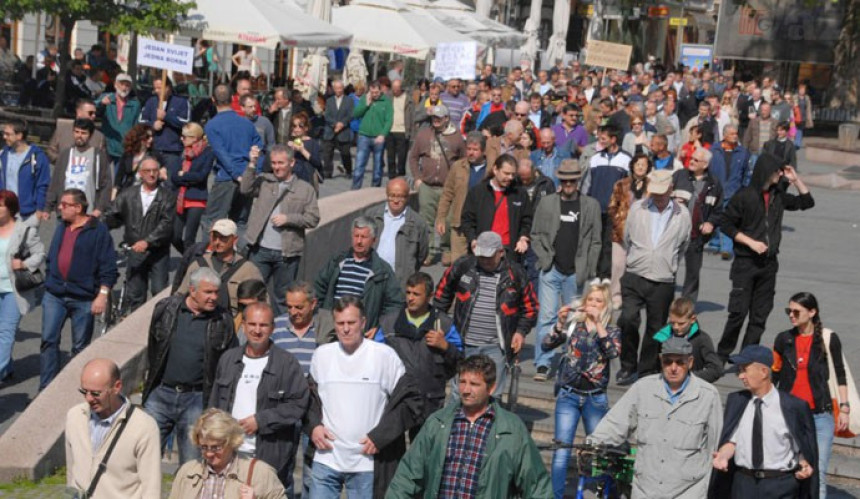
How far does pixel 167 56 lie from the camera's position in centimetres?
1911

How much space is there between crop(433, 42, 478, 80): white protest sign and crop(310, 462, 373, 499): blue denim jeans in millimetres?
17553

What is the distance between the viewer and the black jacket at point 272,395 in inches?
338

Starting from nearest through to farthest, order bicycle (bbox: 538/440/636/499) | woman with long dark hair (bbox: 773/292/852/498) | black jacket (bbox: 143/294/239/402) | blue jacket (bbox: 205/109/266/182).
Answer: bicycle (bbox: 538/440/636/499) < black jacket (bbox: 143/294/239/402) < woman with long dark hair (bbox: 773/292/852/498) < blue jacket (bbox: 205/109/266/182)

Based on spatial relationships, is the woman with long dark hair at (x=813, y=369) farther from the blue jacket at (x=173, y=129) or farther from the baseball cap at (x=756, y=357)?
the blue jacket at (x=173, y=129)

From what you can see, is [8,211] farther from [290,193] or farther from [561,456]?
[561,456]

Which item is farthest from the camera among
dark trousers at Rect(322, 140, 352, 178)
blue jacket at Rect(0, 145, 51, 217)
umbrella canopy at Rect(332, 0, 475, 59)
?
umbrella canopy at Rect(332, 0, 475, 59)

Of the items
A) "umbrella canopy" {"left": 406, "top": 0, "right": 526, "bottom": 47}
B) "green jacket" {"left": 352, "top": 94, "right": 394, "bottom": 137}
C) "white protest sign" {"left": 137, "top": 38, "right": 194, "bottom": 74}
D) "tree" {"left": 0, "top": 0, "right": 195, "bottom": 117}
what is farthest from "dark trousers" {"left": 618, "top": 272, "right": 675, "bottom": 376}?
"umbrella canopy" {"left": 406, "top": 0, "right": 526, "bottom": 47}

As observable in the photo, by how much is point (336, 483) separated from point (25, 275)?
4189 mm

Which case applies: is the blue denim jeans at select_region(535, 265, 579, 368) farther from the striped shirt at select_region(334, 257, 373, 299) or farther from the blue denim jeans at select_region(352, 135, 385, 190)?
the blue denim jeans at select_region(352, 135, 385, 190)

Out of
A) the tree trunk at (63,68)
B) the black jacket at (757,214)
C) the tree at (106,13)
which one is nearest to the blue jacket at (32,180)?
the black jacket at (757,214)

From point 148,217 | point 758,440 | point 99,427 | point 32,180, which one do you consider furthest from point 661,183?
point 32,180

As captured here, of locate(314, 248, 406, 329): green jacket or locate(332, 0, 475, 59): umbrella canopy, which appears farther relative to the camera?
locate(332, 0, 475, 59): umbrella canopy

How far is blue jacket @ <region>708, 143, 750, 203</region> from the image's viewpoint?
1918 centimetres

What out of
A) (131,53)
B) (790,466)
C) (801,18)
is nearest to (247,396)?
(790,466)
